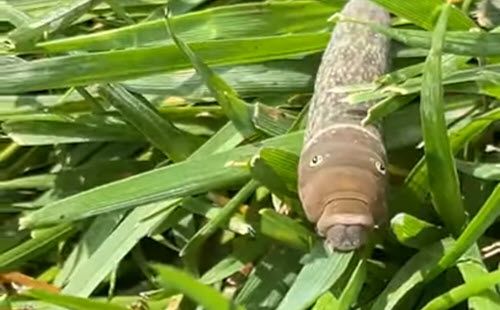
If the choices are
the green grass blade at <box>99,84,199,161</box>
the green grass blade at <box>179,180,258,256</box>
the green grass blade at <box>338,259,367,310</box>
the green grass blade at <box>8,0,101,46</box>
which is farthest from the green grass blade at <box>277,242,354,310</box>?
the green grass blade at <box>8,0,101,46</box>

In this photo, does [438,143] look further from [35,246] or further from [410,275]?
[35,246]

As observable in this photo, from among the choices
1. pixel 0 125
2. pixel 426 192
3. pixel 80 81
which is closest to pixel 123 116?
pixel 80 81

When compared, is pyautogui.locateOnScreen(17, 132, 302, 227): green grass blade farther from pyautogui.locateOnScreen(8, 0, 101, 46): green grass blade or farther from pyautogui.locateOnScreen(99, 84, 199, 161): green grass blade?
pyautogui.locateOnScreen(8, 0, 101, 46): green grass blade

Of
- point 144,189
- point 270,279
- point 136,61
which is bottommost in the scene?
point 270,279

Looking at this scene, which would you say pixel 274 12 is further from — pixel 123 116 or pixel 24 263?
pixel 24 263

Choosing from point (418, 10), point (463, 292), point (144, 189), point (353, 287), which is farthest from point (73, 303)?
point (418, 10)

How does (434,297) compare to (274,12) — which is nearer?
(434,297)

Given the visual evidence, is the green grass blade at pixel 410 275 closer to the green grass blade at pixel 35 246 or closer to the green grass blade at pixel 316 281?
the green grass blade at pixel 316 281

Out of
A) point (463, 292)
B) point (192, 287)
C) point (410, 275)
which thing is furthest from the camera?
point (410, 275)

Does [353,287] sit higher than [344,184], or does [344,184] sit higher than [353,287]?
[344,184]
